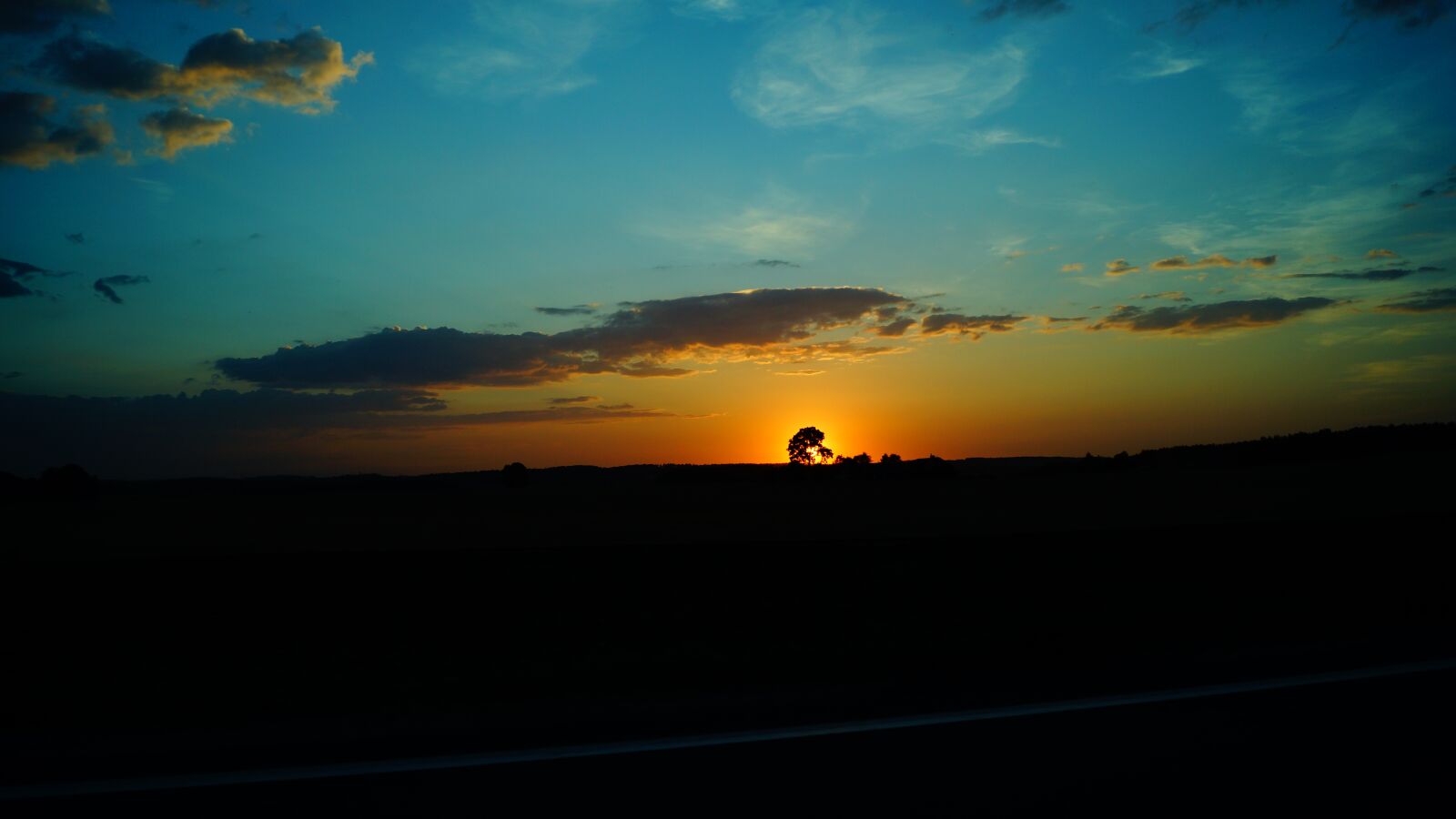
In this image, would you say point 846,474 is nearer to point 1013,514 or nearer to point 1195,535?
point 1013,514

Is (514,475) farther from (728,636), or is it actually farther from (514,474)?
(728,636)

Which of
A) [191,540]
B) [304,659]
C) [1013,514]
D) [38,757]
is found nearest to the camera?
[38,757]

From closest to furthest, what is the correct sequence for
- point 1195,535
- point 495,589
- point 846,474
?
1. point 495,589
2. point 1195,535
3. point 846,474

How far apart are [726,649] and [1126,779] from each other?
5.42 meters

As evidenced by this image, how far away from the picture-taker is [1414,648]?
809cm

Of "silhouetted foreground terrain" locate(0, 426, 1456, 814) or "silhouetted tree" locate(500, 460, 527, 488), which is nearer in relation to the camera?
"silhouetted foreground terrain" locate(0, 426, 1456, 814)

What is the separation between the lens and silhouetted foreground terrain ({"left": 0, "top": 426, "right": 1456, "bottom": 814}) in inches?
218

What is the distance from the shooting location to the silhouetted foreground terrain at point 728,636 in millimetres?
5539

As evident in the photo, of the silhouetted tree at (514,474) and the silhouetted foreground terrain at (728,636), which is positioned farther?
the silhouetted tree at (514,474)

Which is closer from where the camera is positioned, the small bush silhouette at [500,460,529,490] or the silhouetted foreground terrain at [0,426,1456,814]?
the silhouetted foreground terrain at [0,426,1456,814]

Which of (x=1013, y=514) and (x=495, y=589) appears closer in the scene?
(x=495, y=589)

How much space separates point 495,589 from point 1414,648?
1085cm

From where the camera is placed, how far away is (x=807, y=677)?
27.1ft

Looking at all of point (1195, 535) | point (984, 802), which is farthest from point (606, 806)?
point (1195, 535)
